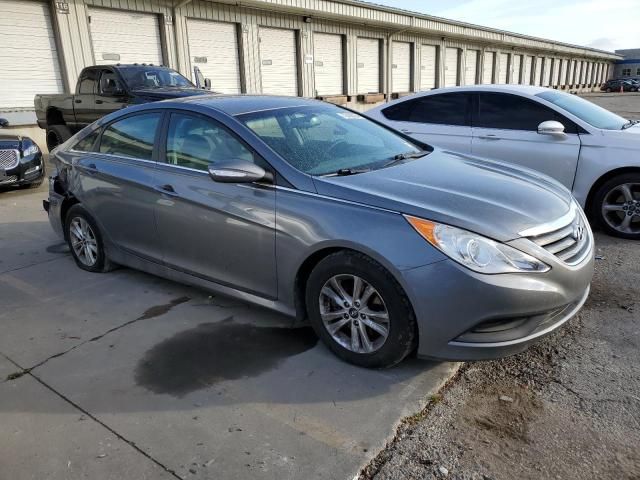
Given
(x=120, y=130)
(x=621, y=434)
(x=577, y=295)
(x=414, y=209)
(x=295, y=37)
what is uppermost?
(x=295, y=37)

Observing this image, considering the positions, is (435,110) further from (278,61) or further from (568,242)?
(278,61)

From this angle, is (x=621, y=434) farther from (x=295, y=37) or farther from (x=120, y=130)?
(x=295, y=37)

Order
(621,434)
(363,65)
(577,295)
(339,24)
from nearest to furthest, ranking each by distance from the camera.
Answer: (621,434) < (577,295) < (339,24) < (363,65)

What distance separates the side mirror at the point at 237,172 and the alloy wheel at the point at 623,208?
12.9 feet

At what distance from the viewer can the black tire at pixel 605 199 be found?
5.11 metres

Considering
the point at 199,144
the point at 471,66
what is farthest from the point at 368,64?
the point at 199,144

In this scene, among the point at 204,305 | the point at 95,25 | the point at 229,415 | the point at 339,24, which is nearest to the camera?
the point at 229,415

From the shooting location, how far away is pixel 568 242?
289 cm

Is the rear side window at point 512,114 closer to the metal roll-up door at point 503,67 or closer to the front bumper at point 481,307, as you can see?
the front bumper at point 481,307

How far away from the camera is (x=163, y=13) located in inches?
577

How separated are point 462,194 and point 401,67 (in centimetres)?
2369

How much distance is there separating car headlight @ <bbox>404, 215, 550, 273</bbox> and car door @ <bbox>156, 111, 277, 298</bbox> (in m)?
1.01

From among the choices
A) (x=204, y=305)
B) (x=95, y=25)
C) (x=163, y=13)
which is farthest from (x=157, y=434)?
(x=163, y=13)

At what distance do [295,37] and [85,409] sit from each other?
1832 cm
